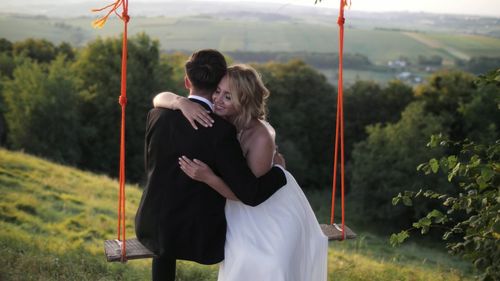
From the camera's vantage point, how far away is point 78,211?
11.0 metres

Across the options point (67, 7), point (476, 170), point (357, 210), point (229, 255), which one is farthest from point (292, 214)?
point (67, 7)

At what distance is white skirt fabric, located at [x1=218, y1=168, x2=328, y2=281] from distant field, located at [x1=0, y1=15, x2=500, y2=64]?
4380cm

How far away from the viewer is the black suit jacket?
296 centimetres

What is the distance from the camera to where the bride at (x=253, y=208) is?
3006mm

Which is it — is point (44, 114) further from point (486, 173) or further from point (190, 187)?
point (486, 173)

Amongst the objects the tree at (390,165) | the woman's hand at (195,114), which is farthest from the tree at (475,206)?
the tree at (390,165)

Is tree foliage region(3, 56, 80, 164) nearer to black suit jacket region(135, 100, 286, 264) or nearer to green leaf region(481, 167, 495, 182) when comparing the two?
black suit jacket region(135, 100, 286, 264)

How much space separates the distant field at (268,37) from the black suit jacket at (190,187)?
4369 cm

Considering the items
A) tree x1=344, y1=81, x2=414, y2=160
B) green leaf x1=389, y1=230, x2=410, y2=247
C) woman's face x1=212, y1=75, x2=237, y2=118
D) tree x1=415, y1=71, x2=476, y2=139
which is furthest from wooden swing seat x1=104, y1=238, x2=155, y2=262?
tree x1=344, y1=81, x2=414, y2=160

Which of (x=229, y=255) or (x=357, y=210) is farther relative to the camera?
(x=357, y=210)

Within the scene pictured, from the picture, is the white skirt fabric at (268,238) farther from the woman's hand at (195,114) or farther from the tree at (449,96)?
the tree at (449,96)

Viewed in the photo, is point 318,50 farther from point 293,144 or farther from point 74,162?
point 74,162

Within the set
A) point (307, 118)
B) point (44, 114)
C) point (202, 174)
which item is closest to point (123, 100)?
point (202, 174)

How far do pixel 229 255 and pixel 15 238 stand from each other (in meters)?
3.63
